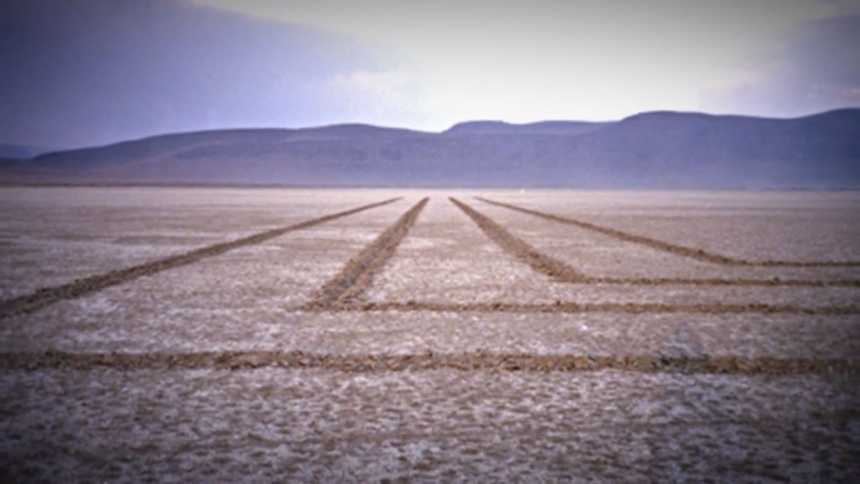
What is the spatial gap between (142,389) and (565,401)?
1720mm

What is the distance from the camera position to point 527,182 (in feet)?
336

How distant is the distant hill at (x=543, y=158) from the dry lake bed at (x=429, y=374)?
95.2m

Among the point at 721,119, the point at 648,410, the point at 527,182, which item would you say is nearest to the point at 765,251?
the point at 648,410

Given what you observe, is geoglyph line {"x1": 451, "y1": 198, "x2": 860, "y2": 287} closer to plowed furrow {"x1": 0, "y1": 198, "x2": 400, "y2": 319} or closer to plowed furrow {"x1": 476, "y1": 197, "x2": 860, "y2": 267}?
plowed furrow {"x1": 476, "y1": 197, "x2": 860, "y2": 267}

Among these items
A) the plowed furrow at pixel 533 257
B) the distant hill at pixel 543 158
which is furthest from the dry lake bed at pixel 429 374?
the distant hill at pixel 543 158

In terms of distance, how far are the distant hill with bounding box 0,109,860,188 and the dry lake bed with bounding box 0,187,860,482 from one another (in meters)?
95.2

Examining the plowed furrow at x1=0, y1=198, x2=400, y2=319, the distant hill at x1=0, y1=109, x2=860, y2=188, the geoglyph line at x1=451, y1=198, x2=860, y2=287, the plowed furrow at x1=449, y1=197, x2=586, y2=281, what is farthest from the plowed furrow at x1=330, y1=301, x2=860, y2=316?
the distant hill at x1=0, y1=109, x2=860, y2=188

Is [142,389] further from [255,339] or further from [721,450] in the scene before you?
[721,450]

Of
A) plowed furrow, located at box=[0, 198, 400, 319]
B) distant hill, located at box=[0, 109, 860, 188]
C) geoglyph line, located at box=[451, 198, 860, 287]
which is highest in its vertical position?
distant hill, located at box=[0, 109, 860, 188]

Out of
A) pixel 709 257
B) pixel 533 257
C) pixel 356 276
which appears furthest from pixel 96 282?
pixel 709 257

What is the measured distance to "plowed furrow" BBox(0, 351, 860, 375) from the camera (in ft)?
8.14

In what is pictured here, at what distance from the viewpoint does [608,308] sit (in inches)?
149

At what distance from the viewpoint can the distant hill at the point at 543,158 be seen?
101 m

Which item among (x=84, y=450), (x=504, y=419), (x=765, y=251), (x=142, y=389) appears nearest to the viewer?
(x=84, y=450)
